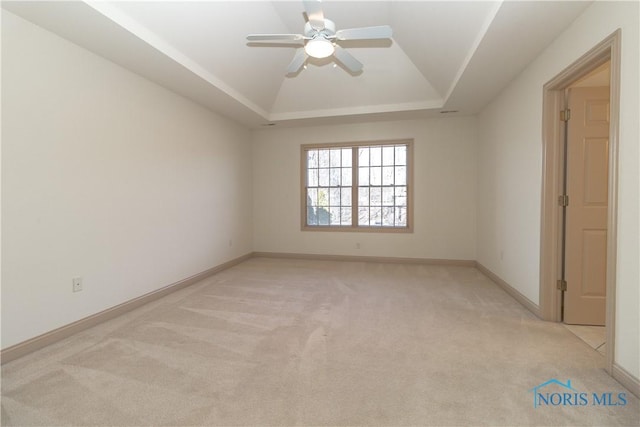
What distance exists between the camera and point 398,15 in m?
3.40

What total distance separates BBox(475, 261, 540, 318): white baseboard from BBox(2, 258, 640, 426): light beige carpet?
82mm

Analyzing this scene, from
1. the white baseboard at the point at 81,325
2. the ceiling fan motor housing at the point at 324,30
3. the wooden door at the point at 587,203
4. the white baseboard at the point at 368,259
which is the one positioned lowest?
the white baseboard at the point at 81,325

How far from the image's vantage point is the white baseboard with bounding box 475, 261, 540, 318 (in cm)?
307

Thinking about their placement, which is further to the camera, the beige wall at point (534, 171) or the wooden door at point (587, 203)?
the wooden door at point (587, 203)

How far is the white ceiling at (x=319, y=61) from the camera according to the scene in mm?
2430

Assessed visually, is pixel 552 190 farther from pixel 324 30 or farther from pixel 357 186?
pixel 357 186

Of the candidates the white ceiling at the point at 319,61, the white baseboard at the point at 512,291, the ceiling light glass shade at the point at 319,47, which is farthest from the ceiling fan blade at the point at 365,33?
the white baseboard at the point at 512,291

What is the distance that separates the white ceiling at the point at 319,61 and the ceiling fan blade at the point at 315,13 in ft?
2.11

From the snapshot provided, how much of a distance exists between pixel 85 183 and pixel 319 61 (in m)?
3.23

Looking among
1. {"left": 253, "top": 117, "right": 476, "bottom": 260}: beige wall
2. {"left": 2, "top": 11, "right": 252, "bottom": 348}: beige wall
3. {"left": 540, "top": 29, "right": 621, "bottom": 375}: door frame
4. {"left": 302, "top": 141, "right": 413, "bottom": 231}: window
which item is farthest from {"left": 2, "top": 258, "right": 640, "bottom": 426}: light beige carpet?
{"left": 302, "top": 141, "right": 413, "bottom": 231}: window

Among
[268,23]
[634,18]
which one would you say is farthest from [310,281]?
[634,18]

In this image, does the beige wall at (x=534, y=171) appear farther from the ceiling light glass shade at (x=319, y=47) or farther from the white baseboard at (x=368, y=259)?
the ceiling light glass shade at (x=319, y=47)

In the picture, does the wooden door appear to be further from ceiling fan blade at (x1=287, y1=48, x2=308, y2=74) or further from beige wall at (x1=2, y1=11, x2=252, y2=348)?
beige wall at (x1=2, y1=11, x2=252, y2=348)

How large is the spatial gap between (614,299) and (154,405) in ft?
9.60
